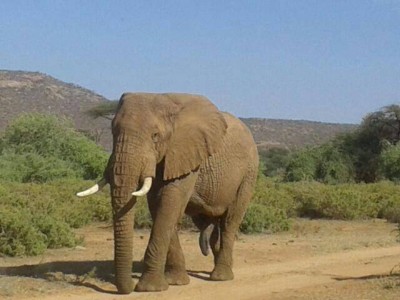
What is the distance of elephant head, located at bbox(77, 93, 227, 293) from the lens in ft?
31.0

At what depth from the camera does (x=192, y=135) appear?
10500mm

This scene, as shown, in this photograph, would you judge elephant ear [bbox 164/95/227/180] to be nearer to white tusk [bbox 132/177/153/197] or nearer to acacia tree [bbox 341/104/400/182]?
white tusk [bbox 132/177/153/197]

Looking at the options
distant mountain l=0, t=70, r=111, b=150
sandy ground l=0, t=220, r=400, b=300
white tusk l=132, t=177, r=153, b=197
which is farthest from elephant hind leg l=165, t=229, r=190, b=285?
distant mountain l=0, t=70, r=111, b=150

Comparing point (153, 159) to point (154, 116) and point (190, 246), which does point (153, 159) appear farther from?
point (190, 246)

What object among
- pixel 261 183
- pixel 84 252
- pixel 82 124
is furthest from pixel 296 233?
pixel 82 124

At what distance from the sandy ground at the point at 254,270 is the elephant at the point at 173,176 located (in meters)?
0.45

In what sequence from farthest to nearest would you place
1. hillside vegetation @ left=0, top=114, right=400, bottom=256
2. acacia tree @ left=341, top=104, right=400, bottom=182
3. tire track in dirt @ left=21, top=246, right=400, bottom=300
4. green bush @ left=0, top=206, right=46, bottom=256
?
1. acacia tree @ left=341, top=104, right=400, bottom=182
2. hillside vegetation @ left=0, top=114, right=400, bottom=256
3. green bush @ left=0, top=206, right=46, bottom=256
4. tire track in dirt @ left=21, top=246, right=400, bottom=300

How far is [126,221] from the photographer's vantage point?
9570 millimetres

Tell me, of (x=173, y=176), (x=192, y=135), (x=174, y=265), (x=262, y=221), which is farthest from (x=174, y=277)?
(x=262, y=221)

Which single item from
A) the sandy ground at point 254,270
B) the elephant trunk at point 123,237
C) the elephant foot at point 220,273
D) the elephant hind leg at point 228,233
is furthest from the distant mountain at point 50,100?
the elephant trunk at point 123,237

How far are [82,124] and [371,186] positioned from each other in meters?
35.5

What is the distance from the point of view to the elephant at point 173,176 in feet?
31.3

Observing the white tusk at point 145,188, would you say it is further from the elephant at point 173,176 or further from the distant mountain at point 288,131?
the distant mountain at point 288,131

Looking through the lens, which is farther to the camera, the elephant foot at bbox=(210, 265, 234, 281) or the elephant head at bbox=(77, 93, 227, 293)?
the elephant foot at bbox=(210, 265, 234, 281)
